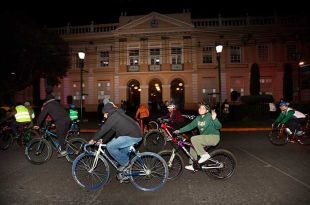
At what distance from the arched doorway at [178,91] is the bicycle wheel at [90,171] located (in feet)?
97.9

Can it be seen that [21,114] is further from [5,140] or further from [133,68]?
[133,68]

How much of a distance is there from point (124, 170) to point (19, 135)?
7052mm

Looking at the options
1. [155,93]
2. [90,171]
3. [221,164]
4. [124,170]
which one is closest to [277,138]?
[221,164]

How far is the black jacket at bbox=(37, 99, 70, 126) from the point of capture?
7483 mm

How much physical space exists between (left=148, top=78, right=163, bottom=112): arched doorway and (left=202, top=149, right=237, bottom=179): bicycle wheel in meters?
26.2

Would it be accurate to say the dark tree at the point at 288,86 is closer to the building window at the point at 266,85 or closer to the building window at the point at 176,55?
the building window at the point at 266,85

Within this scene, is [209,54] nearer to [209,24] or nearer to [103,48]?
[209,24]

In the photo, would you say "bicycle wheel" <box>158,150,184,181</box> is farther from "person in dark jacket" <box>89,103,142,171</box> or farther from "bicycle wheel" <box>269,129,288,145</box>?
"bicycle wheel" <box>269,129,288,145</box>

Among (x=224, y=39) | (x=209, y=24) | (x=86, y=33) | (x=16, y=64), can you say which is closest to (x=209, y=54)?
(x=224, y=39)

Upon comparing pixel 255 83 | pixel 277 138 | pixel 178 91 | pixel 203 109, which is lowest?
pixel 277 138

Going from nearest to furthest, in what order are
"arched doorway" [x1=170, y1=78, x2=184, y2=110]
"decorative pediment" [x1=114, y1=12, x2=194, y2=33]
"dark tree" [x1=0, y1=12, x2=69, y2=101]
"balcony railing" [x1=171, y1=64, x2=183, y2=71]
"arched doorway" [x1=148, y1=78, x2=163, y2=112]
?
"dark tree" [x1=0, y1=12, x2=69, y2=101] → "arched doorway" [x1=148, y1=78, x2=163, y2=112] → "decorative pediment" [x1=114, y1=12, x2=194, y2=33] → "balcony railing" [x1=171, y1=64, x2=183, y2=71] → "arched doorway" [x1=170, y1=78, x2=184, y2=110]

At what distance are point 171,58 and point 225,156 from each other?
97.7 ft

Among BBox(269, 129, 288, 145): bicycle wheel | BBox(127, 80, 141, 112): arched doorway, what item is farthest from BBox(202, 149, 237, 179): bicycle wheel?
BBox(127, 80, 141, 112): arched doorway

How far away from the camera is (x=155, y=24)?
3428 centimetres
